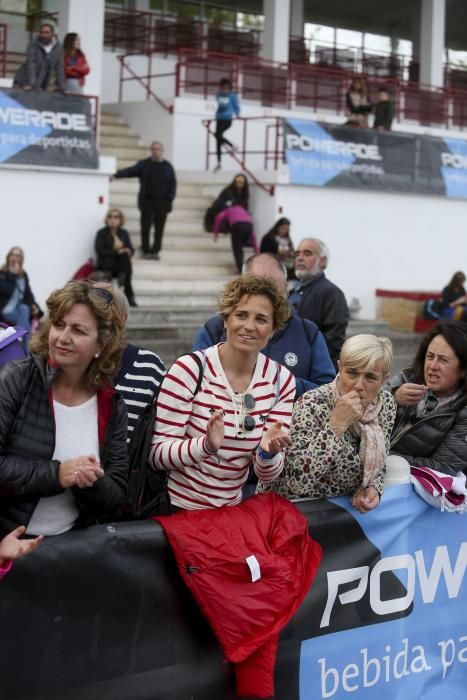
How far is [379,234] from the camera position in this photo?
2161cm

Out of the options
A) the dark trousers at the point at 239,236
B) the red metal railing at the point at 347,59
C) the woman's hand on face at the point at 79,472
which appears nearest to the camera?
the woman's hand on face at the point at 79,472

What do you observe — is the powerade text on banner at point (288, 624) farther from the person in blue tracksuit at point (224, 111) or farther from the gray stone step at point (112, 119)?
the gray stone step at point (112, 119)

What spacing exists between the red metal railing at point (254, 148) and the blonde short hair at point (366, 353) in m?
15.3

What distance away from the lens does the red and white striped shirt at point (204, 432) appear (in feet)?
14.5

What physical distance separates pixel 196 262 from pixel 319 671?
587 inches

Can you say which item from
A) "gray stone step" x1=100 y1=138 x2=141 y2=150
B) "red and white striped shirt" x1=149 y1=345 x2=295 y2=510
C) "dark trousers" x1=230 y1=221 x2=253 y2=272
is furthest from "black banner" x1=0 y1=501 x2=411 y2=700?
"gray stone step" x1=100 y1=138 x2=141 y2=150

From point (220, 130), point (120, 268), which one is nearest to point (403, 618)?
point (120, 268)

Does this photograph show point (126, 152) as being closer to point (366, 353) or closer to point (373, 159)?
point (373, 159)

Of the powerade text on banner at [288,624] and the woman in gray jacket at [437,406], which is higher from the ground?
the woman in gray jacket at [437,406]

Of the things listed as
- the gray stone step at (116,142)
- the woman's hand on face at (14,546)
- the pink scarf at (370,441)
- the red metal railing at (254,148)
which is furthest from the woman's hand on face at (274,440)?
the gray stone step at (116,142)

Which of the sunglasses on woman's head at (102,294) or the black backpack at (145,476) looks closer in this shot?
the sunglasses on woman's head at (102,294)

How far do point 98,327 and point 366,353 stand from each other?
1170 millimetres

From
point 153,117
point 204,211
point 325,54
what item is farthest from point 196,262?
point 325,54

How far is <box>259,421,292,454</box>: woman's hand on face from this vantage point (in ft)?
13.9
